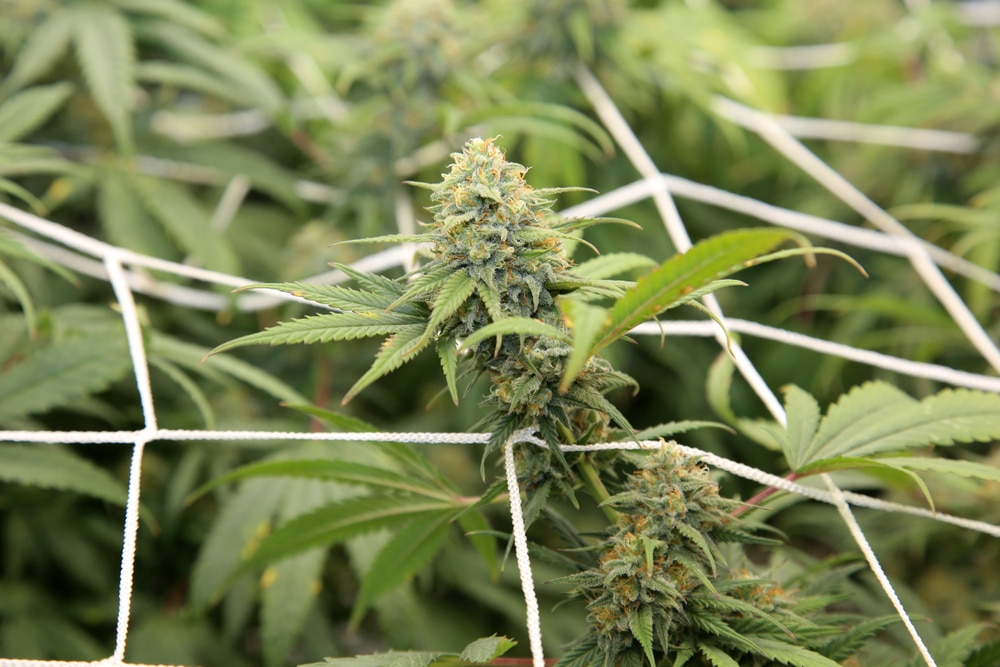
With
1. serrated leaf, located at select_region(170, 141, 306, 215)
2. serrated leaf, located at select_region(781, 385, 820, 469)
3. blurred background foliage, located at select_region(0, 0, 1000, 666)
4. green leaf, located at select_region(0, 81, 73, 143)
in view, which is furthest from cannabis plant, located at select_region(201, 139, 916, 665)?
serrated leaf, located at select_region(170, 141, 306, 215)

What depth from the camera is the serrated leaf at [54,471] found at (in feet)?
2.82

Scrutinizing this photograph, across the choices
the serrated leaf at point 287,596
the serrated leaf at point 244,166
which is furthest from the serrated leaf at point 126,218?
the serrated leaf at point 287,596

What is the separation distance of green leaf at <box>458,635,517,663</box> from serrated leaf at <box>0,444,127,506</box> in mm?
508

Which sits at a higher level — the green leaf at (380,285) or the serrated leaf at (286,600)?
the green leaf at (380,285)

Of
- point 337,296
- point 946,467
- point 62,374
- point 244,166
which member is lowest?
point 946,467

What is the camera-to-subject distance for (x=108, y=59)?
1.18 meters

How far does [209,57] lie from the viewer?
130 cm

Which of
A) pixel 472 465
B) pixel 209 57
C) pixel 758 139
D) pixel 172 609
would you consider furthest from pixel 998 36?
pixel 172 609

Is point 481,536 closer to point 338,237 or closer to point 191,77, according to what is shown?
point 338,237

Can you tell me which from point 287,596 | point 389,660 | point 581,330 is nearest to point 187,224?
point 287,596

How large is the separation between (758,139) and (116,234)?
3.89ft

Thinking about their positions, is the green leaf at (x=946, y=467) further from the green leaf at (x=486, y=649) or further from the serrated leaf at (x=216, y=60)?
the serrated leaf at (x=216, y=60)

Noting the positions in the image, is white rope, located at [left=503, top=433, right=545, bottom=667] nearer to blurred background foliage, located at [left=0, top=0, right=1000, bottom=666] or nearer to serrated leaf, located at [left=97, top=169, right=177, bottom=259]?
blurred background foliage, located at [left=0, top=0, right=1000, bottom=666]

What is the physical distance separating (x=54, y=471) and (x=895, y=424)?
897mm
